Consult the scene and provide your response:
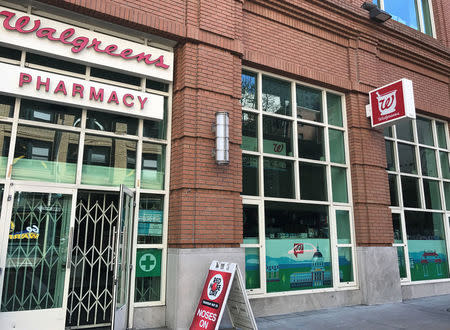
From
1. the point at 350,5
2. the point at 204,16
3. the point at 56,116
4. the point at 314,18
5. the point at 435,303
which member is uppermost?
the point at 350,5

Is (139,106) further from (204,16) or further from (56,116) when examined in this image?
(204,16)

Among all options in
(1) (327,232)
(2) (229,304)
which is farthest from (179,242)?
(1) (327,232)

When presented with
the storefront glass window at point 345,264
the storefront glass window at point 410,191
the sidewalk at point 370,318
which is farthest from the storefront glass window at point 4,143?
the storefront glass window at point 410,191

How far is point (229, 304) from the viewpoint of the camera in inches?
223

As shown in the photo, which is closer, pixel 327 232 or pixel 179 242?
pixel 179 242

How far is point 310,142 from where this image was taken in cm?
805

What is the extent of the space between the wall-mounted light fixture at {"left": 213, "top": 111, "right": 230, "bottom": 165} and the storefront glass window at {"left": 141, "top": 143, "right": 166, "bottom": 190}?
1.04 meters

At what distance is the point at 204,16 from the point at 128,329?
561 cm

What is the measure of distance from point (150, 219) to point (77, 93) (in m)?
2.39

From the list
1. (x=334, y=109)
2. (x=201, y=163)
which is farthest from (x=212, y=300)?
(x=334, y=109)

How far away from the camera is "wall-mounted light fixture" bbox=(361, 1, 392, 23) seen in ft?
29.4

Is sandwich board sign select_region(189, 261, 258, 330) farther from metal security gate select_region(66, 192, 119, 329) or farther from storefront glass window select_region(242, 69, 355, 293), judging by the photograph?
metal security gate select_region(66, 192, 119, 329)

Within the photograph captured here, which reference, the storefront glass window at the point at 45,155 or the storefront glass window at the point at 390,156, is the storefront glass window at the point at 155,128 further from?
the storefront glass window at the point at 390,156

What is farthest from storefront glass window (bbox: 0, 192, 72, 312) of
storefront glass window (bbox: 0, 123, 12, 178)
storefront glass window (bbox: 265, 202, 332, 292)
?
storefront glass window (bbox: 265, 202, 332, 292)
